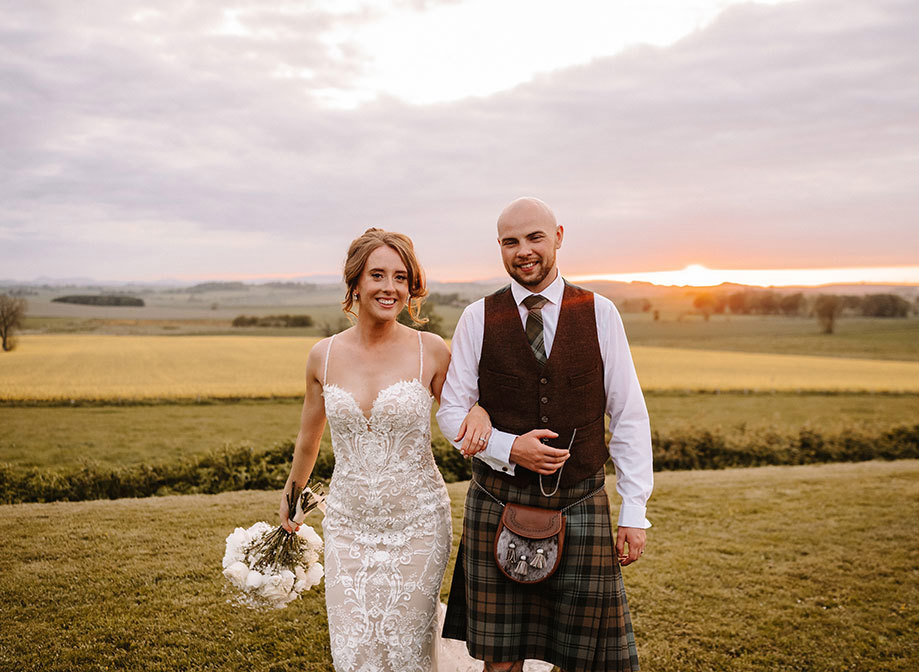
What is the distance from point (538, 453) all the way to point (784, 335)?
51551 mm

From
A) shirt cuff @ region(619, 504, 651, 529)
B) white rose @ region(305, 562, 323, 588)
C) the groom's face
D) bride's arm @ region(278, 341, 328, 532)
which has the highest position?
the groom's face

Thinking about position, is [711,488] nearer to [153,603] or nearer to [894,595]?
[894,595]

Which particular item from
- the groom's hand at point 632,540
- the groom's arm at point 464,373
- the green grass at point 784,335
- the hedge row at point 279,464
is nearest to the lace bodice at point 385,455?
the groom's arm at point 464,373

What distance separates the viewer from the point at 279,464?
32.4 ft

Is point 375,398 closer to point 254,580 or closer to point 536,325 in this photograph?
point 536,325

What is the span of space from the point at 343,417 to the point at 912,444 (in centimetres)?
1660

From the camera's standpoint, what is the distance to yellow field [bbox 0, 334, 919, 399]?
17.2m

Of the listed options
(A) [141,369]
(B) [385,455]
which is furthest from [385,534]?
(A) [141,369]

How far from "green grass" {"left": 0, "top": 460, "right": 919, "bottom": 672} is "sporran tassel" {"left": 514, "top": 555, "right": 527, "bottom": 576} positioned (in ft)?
7.68

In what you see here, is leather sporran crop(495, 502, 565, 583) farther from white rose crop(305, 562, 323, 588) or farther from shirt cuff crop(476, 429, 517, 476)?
white rose crop(305, 562, 323, 588)

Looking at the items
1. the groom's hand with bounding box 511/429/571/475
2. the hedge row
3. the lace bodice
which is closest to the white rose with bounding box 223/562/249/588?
the lace bodice

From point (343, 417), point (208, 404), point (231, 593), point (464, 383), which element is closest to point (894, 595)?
point (464, 383)

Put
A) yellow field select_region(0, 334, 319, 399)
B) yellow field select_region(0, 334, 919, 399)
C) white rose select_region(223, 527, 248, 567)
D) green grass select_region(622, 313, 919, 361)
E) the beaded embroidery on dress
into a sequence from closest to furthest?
the beaded embroidery on dress < white rose select_region(223, 527, 248, 567) < yellow field select_region(0, 334, 319, 399) < yellow field select_region(0, 334, 919, 399) < green grass select_region(622, 313, 919, 361)

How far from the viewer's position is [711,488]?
356 inches
